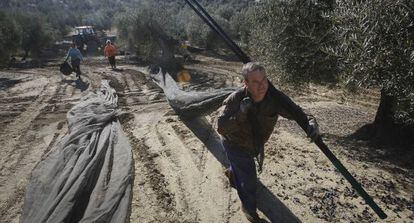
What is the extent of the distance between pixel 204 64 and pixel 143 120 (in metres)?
14.2

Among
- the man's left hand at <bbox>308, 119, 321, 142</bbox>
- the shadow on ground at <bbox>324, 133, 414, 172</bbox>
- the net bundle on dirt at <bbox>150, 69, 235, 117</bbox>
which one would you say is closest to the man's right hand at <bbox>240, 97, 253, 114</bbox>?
the man's left hand at <bbox>308, 119, 321, 142</bbox>

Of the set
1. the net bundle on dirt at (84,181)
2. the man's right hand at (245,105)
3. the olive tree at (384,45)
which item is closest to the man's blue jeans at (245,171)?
the man's right hand at (245,105)

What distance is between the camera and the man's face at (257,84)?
3737mm

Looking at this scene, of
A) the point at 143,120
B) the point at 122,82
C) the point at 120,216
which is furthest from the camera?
the point at 122,82

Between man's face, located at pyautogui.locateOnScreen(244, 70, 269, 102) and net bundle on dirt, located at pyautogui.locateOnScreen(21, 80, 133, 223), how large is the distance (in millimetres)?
2458

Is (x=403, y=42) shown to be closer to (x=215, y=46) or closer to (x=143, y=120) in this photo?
(x=143, y=120)

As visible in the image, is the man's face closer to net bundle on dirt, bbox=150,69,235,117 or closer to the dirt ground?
the dirt ground

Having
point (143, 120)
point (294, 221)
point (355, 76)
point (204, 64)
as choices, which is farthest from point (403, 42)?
point (204, 64)

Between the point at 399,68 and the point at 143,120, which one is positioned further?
the point at 143,120

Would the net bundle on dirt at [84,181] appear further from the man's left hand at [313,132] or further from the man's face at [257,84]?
the man's left hand at [313,132]

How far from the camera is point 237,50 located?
4.39 meters

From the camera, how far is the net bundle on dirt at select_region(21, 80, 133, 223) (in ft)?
14.6

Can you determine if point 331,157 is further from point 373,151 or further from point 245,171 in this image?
point 373,151

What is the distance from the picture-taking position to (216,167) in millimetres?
6238
